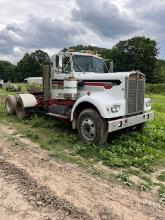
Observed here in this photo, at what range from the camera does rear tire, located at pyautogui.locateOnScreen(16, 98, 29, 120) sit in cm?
1076

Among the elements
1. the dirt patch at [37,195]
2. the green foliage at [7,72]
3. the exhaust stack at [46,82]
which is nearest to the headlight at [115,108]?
the dirt patch at [37,195]

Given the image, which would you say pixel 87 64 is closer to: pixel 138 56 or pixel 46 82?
pixel 46 82

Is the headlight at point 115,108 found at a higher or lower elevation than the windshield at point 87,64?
lower

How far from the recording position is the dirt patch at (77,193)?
414 centimetres

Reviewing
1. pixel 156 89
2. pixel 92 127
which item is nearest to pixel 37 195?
pixel 92 127

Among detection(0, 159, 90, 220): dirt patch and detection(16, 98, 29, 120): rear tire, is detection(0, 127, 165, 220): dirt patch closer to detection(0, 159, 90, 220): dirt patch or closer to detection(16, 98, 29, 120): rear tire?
detection(0, 159, 90, 220): dirt patch

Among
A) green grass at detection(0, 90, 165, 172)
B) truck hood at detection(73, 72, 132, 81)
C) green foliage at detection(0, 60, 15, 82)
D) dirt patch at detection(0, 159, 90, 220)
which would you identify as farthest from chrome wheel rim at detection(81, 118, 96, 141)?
green foliage at detection(0, 60, 15, 82)

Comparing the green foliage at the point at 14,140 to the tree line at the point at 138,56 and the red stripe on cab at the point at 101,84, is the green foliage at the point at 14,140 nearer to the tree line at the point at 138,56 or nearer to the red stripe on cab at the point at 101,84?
the red stripe on cab at the point at 101,84

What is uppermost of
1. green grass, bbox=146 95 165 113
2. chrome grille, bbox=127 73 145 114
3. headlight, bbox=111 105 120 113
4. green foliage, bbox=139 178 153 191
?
chrome grille, bbox=127 73 145 114

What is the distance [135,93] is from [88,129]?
1.62 meters

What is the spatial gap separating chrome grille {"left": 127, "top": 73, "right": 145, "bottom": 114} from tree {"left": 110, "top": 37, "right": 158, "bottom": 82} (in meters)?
45.8

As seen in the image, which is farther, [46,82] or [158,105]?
[158,105]

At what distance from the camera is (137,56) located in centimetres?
5556

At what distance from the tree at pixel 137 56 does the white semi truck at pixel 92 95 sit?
44.8 m
